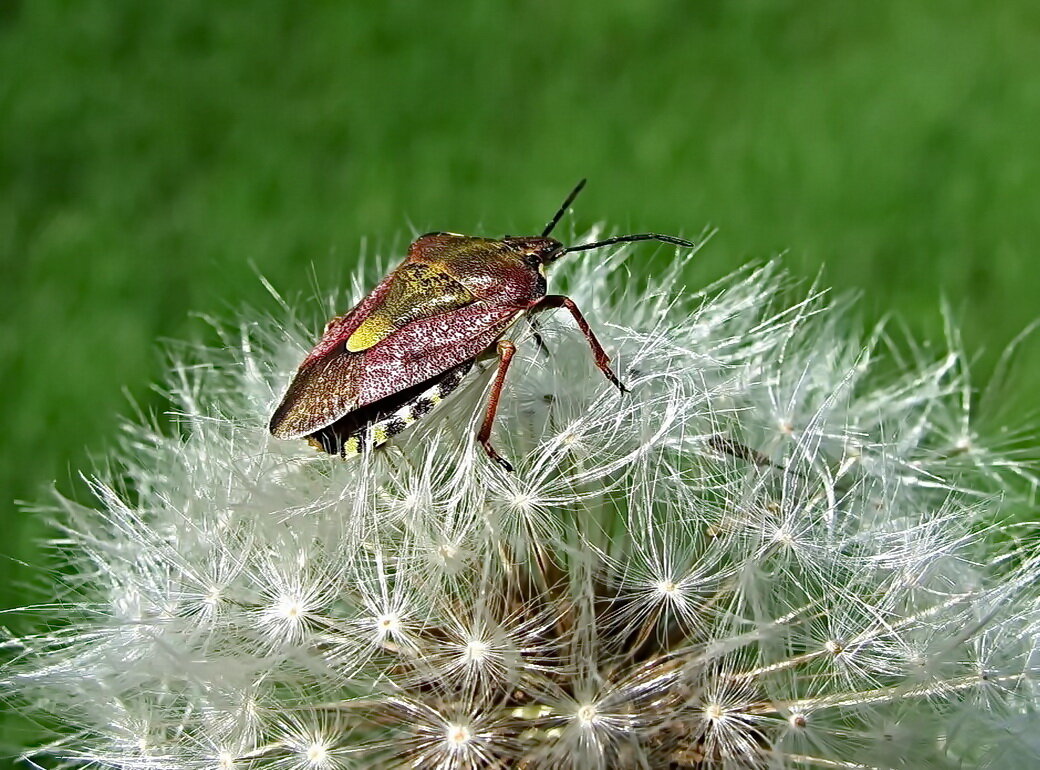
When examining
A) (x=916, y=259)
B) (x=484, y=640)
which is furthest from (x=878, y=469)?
(x=916, y=259)

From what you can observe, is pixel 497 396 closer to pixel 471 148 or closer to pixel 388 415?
pixel 388 415

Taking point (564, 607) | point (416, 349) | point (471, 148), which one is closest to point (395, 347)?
point (416, 349)

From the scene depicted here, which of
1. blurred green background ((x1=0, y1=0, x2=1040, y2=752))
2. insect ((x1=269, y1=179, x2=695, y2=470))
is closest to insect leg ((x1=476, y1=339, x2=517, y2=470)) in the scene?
insect ((x1=269, y1=179, x2=695, y2=470))

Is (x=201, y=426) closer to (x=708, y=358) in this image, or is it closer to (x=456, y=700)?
(x=456, y=700)

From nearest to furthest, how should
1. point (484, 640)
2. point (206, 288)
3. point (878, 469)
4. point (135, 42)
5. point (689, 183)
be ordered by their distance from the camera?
point (484, 640)
point (878, 469)
point (206, 288)
point (689, 183)
point (135, 42)

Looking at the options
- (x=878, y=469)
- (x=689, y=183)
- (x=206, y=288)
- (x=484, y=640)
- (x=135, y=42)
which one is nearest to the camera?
(x=484, y=640)

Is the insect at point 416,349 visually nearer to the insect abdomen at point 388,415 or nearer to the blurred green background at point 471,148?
the insect abdomen at point 388,415
